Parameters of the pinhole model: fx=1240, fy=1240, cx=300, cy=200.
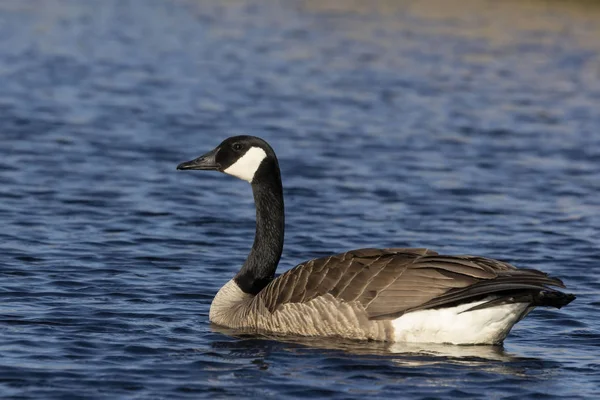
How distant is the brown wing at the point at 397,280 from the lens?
9609mm

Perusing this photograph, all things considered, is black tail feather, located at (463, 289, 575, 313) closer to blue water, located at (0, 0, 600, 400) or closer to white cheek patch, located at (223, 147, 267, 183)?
blue water, located at (0, 0, 600, 400)

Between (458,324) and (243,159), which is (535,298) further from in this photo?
(243,159)

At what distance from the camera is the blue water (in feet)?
31.1

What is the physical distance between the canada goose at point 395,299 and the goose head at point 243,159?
0.25m

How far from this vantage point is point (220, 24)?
3478 cm

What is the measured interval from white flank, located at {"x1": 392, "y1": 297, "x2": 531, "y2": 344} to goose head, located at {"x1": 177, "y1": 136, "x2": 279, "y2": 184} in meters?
2.20

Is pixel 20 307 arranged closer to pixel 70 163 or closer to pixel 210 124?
pixel 70 163

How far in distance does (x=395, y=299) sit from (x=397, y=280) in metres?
0.16

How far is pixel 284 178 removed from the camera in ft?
59.2

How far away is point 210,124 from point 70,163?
393 cm

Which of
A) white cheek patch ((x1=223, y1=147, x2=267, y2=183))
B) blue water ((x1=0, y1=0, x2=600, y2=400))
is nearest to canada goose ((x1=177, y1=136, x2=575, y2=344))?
blue water ((x1=0, y1=0, x2=600, y2=400))

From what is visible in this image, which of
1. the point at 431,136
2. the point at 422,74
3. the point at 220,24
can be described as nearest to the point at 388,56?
the point at 422,74

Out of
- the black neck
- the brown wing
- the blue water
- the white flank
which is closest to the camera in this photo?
the blue water

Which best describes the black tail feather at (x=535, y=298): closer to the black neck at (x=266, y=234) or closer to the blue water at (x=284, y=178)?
the blue water at (x=284, y=178)
